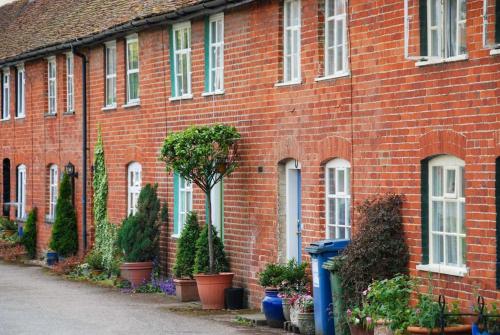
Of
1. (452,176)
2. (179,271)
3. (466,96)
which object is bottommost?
(179,271)

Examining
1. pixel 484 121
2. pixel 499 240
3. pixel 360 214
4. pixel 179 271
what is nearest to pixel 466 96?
pixel 484 121

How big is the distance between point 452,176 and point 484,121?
1.11 m

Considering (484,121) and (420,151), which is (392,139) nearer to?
(420,151)

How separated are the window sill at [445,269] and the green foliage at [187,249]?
24.9 feet

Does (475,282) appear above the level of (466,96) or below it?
below

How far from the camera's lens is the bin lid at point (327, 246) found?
18.0 metres

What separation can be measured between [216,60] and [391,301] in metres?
8.71

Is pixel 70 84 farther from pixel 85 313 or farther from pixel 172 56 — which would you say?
pixel 85 313

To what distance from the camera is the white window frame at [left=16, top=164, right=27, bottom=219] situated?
120 ft

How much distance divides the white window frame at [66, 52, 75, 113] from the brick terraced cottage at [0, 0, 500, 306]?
5 centimetres

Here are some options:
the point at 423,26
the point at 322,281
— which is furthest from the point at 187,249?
the point at 423,26

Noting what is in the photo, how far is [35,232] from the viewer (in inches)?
1363

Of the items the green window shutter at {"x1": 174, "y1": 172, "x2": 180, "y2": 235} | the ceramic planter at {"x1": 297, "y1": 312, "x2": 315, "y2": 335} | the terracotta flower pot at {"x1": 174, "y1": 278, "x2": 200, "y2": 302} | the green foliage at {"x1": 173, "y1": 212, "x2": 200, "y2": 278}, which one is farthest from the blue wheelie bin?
the green window shutter at {"x1": 174, "y1": 172, "x2": 180, "y2": 235}

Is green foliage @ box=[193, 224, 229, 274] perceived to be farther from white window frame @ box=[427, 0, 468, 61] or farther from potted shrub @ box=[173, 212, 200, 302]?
white window frame @ box=[427, 0, 468, 61]
